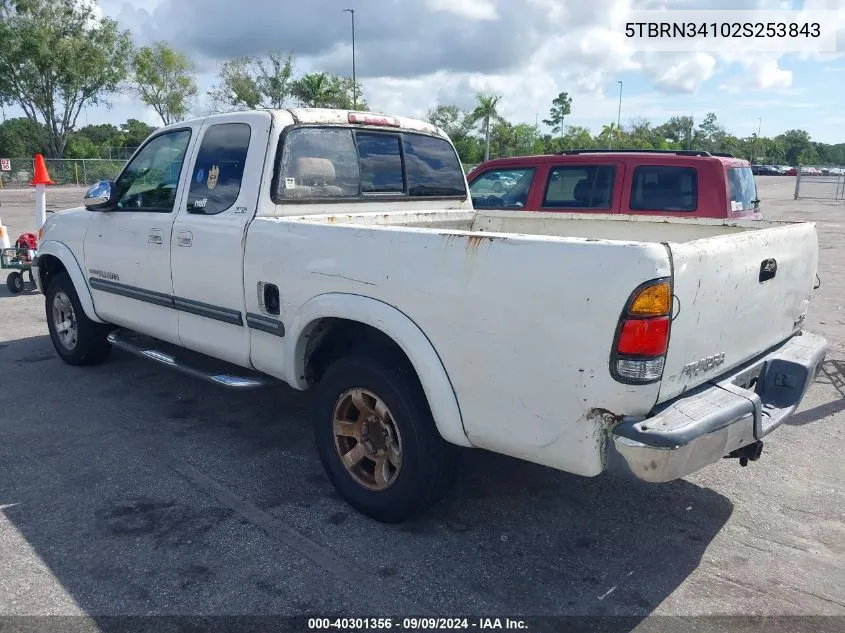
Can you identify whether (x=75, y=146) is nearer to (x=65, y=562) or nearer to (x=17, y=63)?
(x=17, y=63)

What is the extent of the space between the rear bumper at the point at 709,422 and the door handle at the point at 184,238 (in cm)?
291

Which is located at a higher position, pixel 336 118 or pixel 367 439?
pixel 336 118

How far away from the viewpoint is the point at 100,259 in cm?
526

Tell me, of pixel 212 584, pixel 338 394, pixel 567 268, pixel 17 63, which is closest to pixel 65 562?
pixel 212 584

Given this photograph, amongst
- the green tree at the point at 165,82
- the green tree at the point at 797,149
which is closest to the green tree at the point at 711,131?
the green tree at the point at 797,149

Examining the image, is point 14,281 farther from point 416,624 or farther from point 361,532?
point 416,624

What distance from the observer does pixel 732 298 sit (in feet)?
9.71

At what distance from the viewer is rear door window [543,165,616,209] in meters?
7.31

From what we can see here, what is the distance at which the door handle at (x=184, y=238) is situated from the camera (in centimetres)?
433

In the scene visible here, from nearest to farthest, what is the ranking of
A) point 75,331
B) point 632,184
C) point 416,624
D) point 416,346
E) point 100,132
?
point 416,624 → point 416,346 → point 75,331 → point 632,184 → point 100,132

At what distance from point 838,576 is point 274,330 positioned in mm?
2992

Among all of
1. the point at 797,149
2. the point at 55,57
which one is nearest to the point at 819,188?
the point at 55,57

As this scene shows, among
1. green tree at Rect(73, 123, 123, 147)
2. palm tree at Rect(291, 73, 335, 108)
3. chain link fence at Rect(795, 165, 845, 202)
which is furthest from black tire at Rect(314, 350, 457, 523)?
green tree at Rect(73, 123, 123, 147)

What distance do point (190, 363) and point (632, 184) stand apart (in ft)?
15.4
